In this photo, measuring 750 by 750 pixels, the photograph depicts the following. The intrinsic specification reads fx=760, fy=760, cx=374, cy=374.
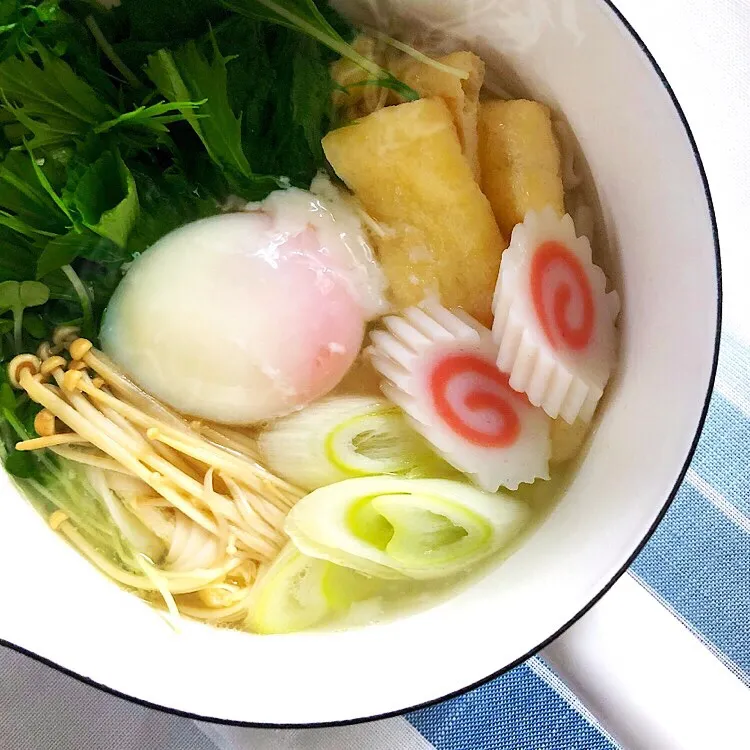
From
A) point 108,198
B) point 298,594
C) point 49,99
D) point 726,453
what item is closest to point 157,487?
point 298,594

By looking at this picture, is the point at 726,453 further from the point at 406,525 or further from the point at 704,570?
the point at 406,525

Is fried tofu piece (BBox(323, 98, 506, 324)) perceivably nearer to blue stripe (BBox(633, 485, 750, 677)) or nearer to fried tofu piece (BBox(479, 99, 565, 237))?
fried tofu piece (BBox(479, 99, 565, 237))

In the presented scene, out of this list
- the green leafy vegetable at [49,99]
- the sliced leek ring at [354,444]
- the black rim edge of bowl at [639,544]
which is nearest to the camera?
the black rim edge of bowl at [639,544]

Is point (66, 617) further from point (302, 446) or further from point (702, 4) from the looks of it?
point (702, 4)

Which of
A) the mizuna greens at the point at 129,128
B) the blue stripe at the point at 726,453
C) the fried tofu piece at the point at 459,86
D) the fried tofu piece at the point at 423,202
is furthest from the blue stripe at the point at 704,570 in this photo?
the mizuna greens at the point at 129,128

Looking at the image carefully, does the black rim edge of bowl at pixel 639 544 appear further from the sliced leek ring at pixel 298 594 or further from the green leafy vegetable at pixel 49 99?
the green leafy vegetable at pixel 49 99

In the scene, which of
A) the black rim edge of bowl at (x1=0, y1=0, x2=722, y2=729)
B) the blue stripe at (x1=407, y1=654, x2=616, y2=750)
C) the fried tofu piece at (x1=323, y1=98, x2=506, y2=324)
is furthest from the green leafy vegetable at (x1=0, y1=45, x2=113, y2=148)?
the blue stripe at (x1=407, y1=654, x2=616, y2=750)

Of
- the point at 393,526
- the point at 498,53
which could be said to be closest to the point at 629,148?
the point at 498,53

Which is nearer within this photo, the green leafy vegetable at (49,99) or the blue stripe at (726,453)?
the green leafy vegetable at (49,99)
